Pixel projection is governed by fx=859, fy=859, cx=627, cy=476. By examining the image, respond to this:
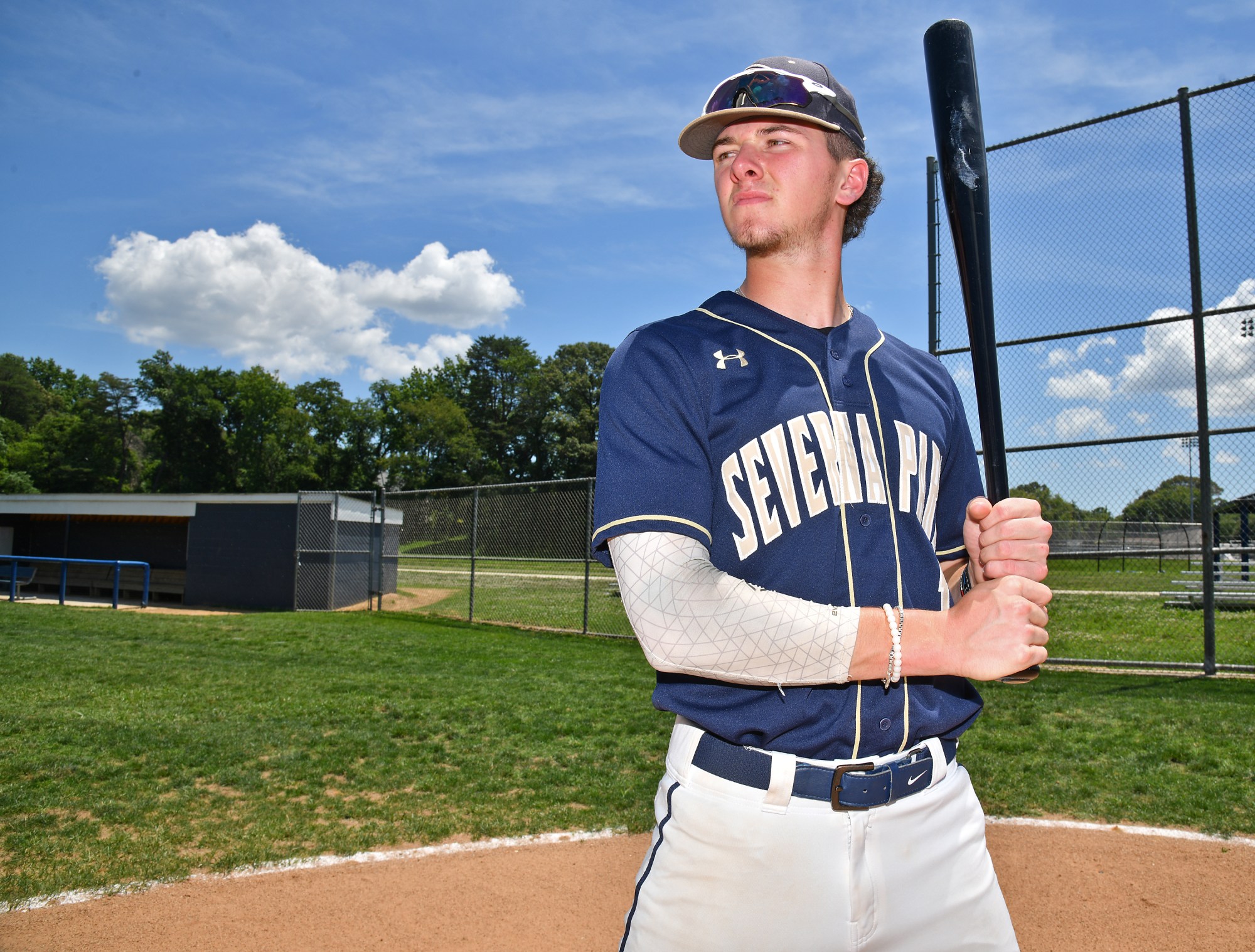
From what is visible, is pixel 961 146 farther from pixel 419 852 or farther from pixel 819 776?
pixel 419 852

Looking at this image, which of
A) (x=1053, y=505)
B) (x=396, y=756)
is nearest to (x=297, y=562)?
(x=396, y=756)

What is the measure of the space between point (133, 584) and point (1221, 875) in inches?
910

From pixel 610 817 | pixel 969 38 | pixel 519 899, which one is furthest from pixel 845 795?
pixel 610 817

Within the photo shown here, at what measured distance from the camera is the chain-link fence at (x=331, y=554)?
55.0 ft

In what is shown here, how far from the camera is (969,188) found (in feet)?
5.37

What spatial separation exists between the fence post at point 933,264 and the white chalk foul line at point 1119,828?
486cm

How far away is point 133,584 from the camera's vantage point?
70.3 ft

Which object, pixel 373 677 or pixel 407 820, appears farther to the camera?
pixel 373 677

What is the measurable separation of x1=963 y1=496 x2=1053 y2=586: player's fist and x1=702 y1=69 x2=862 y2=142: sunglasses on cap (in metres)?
0.85

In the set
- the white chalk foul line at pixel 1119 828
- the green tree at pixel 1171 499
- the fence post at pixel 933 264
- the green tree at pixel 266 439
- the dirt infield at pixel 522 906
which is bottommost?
the dirt infield at pixel 522 906

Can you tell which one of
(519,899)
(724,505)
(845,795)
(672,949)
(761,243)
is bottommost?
(519,899)

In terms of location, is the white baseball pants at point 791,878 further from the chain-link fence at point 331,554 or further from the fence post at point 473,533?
the chain-link fence at point 331,554

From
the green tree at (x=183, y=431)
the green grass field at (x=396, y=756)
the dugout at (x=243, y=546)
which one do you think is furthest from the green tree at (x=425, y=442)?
the green grass field at (x=396, y=756)

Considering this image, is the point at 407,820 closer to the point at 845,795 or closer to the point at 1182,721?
the point at 845,795
